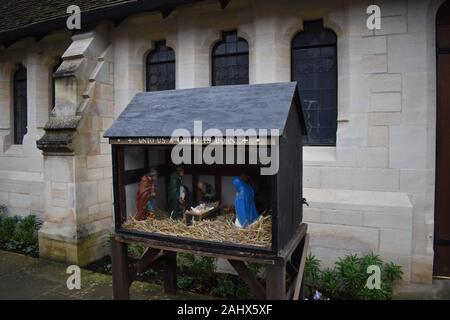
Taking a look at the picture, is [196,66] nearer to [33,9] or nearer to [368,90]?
[368,90]

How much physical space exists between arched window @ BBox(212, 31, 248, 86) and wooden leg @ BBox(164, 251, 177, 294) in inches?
125

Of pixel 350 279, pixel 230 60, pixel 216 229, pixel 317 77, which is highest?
pixel 230 60

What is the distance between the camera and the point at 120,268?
3633mm

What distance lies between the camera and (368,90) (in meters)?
4.80

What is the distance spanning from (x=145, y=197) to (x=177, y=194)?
375 mm

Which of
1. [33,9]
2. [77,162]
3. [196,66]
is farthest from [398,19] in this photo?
[33,9]

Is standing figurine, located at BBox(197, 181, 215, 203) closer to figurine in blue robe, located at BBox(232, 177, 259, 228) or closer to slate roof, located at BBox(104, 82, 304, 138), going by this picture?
figurine in blue robe, located at BBox(232, 177, 259, 228)

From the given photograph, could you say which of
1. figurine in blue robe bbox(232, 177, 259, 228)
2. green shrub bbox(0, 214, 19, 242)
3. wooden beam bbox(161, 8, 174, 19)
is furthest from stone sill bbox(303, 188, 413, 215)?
green shrub bbox(0, 214, 19, 242)

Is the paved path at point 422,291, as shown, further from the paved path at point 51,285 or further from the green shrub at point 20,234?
the green shrub at point 20,234

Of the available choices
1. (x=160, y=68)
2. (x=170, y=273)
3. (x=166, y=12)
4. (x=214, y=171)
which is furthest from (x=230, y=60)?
(x=170, y=273)

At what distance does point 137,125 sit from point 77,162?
2918 millimetres

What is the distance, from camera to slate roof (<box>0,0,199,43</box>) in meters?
5.65

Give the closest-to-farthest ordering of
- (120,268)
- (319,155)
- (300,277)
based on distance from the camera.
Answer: (300,277), (120,268), (319,155)

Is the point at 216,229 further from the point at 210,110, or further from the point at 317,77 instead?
the point at 317,77
